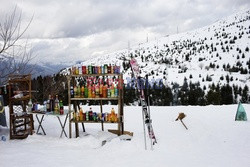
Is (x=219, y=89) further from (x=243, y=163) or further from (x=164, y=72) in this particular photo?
(x=243, y=163)

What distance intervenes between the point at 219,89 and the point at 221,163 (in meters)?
12.5

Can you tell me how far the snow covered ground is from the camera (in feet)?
19.2

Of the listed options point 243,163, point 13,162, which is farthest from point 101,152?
point 243,163

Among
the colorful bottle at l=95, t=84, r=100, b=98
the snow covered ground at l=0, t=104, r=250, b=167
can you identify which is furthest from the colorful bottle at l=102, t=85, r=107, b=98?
the snow covered ground at l=0, t=104, r=250, b=167

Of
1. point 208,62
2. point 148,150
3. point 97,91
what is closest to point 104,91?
point 97,91

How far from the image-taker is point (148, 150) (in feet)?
21.7

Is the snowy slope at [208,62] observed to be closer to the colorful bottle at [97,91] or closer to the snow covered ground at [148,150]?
the snow covered ground at [148,150]

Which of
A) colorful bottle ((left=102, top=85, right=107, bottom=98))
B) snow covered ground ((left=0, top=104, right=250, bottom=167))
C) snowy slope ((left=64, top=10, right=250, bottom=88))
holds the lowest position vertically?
snow covered ground ((left=0, top=104, right=250, bottom=167))

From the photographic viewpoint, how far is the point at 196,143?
7.16 meters

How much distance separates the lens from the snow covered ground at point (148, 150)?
5.86 metres

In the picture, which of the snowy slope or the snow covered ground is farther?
the snowy slope

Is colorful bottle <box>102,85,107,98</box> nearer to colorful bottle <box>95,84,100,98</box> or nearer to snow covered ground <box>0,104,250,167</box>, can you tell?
colorful bottle <box>95,84,100,98</box>

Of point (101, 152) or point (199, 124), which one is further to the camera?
point (199, 124)

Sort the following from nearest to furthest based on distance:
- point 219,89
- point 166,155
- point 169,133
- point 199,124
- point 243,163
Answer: point 243,163, point 166,155, point 169,133, point 199,124, point 219,89
